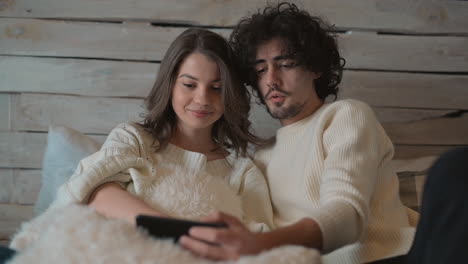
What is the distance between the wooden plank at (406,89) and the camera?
1.63 m

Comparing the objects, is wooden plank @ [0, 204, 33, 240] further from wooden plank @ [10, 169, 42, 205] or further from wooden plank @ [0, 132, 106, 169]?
wooden plank @ [0, 132, 106, 169]

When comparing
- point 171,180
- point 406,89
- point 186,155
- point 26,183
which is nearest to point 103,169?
point 171,180

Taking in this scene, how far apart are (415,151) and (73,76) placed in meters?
1.32

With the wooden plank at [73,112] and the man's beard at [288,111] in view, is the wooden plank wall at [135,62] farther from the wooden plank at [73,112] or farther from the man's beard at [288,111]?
the man's beard at [288,111]

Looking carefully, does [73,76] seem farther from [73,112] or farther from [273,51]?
[273,51]

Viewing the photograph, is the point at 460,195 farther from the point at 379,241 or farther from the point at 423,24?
the point at 423,24

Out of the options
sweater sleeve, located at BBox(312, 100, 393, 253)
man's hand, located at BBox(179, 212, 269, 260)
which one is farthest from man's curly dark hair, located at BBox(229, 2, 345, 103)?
man's hand, located at BBox(179, 212, 269, 260)

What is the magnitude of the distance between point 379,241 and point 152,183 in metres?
0.63

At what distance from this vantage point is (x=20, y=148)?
1.62 metres

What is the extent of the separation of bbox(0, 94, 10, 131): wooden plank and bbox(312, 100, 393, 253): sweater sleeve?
1171 millimetres

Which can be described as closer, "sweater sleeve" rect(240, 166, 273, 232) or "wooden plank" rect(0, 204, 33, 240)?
"sweater sleeve" rect(240, 166, 273, 232)

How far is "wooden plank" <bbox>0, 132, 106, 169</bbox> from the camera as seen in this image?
1.62 m

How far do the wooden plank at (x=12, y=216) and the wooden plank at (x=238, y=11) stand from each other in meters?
0.71

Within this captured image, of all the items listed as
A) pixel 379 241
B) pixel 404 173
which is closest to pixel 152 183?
Result: pixel 379 241
